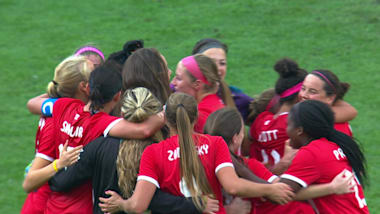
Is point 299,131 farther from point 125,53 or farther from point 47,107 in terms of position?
point 125,53

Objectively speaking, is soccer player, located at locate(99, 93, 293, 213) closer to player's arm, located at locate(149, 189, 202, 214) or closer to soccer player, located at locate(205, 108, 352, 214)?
player's arm, located at locate(149, 189, 202, 214)

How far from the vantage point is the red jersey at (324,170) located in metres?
3.88

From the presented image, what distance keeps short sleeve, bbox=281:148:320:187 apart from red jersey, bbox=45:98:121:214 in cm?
119

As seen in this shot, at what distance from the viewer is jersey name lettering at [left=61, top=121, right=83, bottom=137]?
4.12 m

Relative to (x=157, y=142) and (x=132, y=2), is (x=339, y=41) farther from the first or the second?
(x=157, y=142)

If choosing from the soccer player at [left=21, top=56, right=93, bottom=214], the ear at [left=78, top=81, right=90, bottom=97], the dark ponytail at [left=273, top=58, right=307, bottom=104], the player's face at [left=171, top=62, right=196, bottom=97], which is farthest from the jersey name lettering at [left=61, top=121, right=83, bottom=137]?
the dark ponytail at [left=273, top=58, right=307, bottom=104]

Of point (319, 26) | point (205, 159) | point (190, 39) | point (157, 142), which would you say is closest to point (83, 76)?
point (157, 142)

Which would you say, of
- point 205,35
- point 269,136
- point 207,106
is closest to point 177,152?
point 207,106

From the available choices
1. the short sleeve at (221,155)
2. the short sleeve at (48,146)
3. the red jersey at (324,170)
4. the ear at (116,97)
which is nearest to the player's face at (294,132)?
the red jersey at (324,170)

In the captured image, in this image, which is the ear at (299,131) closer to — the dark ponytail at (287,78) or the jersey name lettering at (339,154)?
the jersey name lettering at (339,154)

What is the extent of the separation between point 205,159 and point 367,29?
9060 mm

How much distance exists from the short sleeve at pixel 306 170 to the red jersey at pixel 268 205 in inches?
6.7

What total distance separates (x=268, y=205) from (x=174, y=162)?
76cm

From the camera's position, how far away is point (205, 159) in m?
3.72
